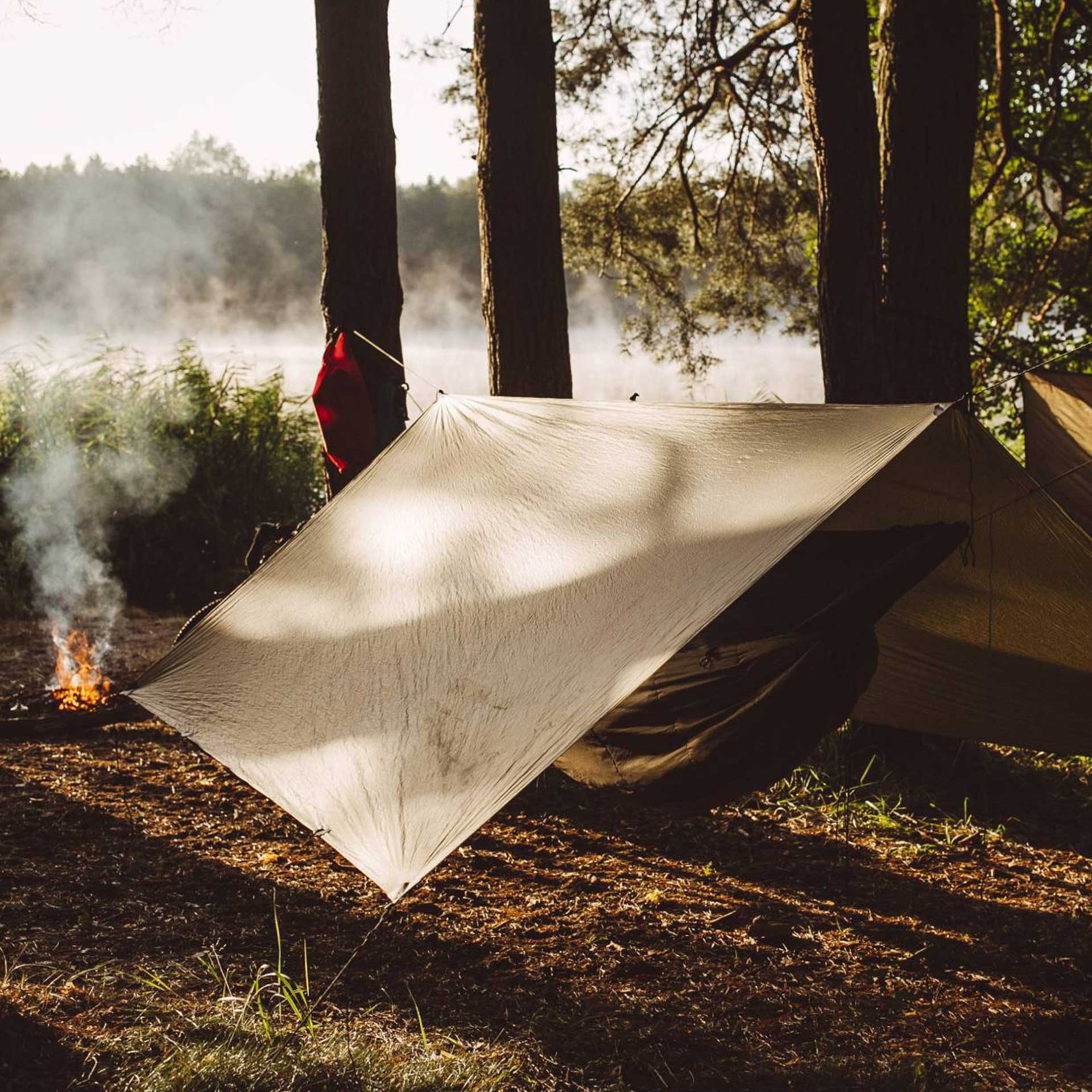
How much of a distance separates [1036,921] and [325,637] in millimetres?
1855

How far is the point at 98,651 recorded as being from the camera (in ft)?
17.1

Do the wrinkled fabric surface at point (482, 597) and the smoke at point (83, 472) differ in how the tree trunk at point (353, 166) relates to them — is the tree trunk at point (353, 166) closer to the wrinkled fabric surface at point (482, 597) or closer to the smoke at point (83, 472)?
A: the wrinkled fabric surface at point (482, 597)

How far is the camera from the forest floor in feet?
6.38

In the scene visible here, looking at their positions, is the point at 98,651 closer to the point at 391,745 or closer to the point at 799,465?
the point at 391,745

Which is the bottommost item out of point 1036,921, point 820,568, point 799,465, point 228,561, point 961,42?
point 1036,921

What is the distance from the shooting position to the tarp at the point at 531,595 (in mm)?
1979

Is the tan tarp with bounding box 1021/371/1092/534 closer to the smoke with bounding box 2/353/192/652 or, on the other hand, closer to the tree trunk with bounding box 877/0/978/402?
the tree trunk with bounding box 877/0/978/402

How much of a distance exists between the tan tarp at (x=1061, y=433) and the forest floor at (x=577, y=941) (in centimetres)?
93

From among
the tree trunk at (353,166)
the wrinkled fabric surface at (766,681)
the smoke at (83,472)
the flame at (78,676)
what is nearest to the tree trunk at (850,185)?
the wrinkled fabric surface at (766,681)

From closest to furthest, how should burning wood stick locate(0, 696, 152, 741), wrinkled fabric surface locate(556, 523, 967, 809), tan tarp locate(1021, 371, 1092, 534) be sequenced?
wrinkled fabric surface locate(556, 523, 967, 809)
tan tarp locate(1021, 371, 1092, 534)
burning wood stick locate(0, 696, 152, 741)

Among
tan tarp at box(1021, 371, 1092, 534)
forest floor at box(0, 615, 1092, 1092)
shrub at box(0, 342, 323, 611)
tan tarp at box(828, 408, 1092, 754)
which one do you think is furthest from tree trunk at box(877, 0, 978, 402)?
shrub at box(0, 342, 323, 611)

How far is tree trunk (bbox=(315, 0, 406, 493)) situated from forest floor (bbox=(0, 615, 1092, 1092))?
4.50ft

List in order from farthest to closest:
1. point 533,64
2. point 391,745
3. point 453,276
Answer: point 453,276, point 533,64, point 391,745

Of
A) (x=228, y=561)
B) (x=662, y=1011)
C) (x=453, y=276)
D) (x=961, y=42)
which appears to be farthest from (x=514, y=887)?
(x=453, y=276)
